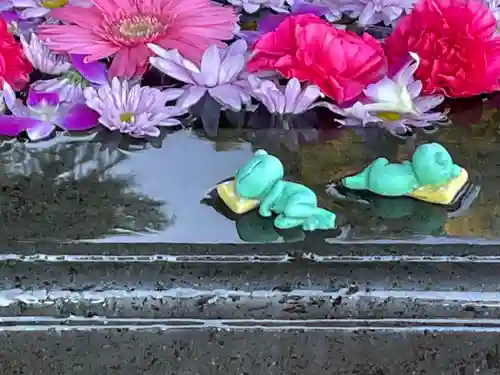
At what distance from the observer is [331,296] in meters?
0.68

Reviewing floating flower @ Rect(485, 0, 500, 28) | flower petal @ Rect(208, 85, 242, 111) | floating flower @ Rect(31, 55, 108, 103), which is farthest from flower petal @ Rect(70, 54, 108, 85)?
floating flower @ Rect(485, 0, 500, 28)

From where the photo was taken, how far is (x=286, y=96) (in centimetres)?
86

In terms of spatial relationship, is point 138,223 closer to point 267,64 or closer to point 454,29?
point 267,64

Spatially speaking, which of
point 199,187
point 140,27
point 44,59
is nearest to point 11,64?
point 44,59

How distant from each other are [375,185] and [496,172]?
12 centimetres

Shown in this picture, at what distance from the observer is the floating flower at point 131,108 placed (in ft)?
2.75

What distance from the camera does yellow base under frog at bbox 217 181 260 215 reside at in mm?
735

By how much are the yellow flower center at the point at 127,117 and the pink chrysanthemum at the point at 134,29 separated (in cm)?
6

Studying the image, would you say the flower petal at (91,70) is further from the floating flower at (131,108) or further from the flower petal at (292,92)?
the flower petal at (292,92)

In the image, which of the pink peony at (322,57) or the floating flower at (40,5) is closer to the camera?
the pink peony at (322,57)

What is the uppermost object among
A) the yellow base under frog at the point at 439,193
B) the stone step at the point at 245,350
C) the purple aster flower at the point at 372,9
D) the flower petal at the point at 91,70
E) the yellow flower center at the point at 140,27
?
the purple aster flower at the point at 372,9

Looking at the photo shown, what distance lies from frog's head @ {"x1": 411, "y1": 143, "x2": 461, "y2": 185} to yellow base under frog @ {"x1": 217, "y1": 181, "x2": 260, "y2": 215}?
0.43 ft

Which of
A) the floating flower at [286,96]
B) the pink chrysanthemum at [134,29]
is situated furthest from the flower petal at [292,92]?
the pink chrysanthemum at [134,29]

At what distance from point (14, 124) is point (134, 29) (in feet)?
0.56
